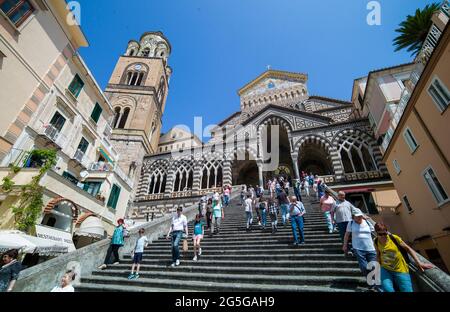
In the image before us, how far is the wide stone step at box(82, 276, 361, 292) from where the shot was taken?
4.07 metres

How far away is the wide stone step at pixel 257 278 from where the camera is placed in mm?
4204

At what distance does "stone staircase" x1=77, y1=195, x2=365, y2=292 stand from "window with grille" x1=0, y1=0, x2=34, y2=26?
45.9ft

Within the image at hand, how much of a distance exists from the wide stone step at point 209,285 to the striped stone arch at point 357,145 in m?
15.7

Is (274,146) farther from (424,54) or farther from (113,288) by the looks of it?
(113,288)

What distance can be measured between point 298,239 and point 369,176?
45.0 ft

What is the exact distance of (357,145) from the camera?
1883cm

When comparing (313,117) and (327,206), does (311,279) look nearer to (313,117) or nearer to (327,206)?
(327,206)

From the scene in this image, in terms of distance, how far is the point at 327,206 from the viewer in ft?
23.1

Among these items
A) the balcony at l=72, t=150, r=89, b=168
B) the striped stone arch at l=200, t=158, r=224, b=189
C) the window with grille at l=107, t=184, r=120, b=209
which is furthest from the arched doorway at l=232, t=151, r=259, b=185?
the balcony at l=72, t=150, r=89, b=168

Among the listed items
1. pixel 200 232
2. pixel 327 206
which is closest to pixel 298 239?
pixel 327 206

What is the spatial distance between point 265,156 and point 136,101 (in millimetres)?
18266

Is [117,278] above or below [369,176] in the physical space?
below

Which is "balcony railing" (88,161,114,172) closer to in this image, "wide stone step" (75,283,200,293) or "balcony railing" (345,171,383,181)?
"wide stone step" (75,283,200,293)

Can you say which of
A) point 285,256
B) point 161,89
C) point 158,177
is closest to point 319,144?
point 285,256
